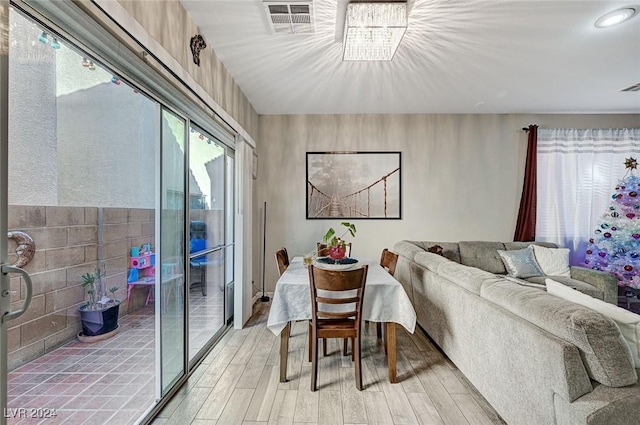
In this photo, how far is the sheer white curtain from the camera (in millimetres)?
4504

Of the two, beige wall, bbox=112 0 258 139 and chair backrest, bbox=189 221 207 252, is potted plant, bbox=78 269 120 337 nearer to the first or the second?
chair backrest, bbox=189 221 207 252

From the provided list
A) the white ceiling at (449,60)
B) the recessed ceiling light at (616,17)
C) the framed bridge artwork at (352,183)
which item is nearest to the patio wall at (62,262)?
the white ceiling at (449,60)

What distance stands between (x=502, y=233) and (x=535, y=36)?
2.93m

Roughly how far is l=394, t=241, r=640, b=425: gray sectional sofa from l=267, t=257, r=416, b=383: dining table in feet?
1.41

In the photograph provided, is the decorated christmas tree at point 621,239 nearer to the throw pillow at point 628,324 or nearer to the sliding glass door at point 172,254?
the throw pillow at point 628,324

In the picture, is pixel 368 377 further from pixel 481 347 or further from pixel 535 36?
pixel 535 36

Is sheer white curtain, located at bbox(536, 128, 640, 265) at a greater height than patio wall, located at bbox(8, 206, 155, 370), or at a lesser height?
greater

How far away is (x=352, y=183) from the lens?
463 cm

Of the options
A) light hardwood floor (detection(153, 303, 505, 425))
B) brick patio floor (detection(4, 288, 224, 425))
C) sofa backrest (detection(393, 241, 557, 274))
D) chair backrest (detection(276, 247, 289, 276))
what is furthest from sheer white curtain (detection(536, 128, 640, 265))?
brick patio floor (detection(4, 288, 224, 425))

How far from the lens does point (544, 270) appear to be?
12.8 ft

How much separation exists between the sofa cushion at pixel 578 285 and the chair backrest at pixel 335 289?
270cm

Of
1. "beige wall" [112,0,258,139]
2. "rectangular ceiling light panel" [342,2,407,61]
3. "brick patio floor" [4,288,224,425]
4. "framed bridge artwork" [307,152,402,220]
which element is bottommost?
"brick patio floor" [4,288,224,425]

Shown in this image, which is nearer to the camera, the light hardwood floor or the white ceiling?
the light hardwood floor

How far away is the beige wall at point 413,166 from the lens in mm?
4637
